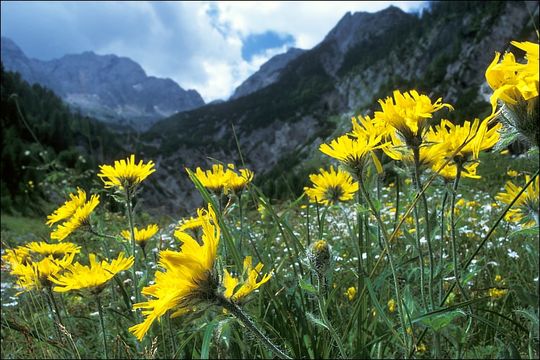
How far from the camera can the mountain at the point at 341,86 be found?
237ft

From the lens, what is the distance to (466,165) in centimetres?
153

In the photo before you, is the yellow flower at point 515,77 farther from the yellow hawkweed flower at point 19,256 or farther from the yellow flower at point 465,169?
the yellow hawkweed flower at point 19,256

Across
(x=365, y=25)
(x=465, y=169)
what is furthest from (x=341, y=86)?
(x=465, y=169)

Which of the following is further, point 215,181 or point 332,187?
point 215,181

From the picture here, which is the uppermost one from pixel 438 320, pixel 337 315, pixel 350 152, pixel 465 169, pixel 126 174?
pixel 126 174

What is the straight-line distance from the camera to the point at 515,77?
2.91 feet

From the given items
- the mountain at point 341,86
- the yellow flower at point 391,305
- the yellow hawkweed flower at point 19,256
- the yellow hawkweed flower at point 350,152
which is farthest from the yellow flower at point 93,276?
the mountain at point 341,86

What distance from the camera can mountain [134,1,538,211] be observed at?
72125mm

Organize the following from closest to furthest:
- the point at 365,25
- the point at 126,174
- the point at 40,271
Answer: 1. the point at 40,271
2. the point at 126,174
3. the point at 365,25

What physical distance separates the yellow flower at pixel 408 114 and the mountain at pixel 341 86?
48905 mm

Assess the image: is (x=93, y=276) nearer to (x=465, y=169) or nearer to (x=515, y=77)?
(x=465, y=169)

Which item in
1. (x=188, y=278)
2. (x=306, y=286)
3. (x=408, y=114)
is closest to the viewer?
(x=188, y=278)

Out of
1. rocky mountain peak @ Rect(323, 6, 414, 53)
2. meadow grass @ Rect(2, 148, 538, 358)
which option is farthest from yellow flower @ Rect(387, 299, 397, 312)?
rocky mountain peak @ Rect(323, 6, 414, 53)

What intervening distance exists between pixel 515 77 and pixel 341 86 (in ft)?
502
